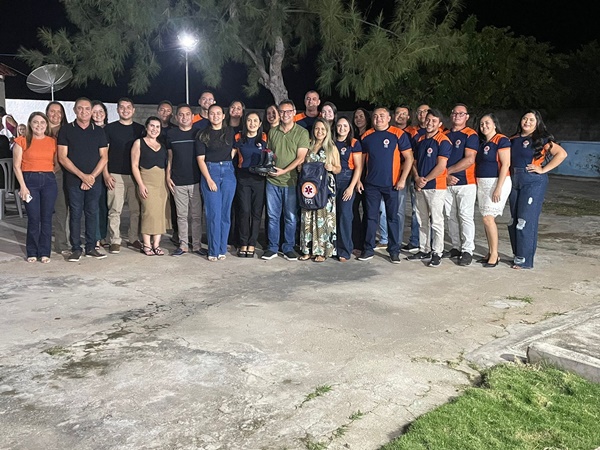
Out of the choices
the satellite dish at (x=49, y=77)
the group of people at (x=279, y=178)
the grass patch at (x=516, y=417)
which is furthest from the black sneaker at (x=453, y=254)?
the satellite dish at (x=49, y=77)

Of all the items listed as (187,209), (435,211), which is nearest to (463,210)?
(435,211)

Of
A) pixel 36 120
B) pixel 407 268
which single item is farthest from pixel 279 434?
pixel 36 120

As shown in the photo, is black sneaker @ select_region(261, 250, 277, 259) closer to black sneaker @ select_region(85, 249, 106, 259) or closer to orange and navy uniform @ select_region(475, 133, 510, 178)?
black sneaker @ select_region(85, 249, 106, 259)

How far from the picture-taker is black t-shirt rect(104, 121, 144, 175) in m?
7.22

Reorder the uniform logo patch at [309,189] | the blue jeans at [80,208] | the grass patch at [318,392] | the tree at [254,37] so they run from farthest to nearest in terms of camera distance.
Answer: the tree at [254,37]
the blue jeans at [80,208]
the uniform logo patch at [309,189]
the grass patch at [318,392]

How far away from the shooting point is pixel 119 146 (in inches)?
285

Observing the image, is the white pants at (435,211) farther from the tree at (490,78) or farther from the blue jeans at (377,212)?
the tree at (490,78)

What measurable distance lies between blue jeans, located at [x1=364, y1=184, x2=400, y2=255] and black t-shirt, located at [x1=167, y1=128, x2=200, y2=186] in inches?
71.1

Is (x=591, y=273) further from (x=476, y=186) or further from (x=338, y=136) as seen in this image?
(x=338, y=136)

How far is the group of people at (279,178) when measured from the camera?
675 cm

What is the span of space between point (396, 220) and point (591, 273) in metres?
1.96

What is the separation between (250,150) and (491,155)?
2.40 metres

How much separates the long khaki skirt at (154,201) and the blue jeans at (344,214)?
1.82 meters

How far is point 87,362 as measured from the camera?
418 centimetres
